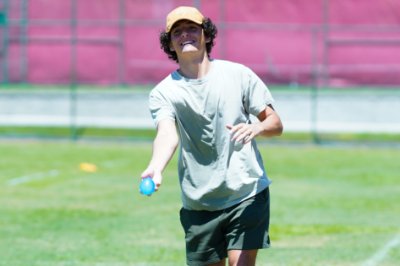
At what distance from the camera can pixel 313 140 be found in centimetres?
2278

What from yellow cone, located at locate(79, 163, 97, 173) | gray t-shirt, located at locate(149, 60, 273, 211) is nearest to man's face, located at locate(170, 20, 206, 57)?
gray t-shirt, located at locate(149, 60, 273, 211)

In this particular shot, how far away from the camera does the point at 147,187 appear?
210 inches

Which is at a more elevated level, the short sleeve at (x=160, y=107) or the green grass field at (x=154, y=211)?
the short sleeve at (x=160, y=107)

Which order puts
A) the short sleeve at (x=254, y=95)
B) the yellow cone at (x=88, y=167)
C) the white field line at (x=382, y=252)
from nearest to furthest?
the short sleeve at (x=254, y=95), the white field line at (x=382, y=252), the yellow cone at (x=88, y=167)

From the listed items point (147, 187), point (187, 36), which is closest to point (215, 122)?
point (187, 36)

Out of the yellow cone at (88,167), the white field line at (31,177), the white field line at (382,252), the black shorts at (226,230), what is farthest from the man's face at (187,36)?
the yellow cone at (88,167)

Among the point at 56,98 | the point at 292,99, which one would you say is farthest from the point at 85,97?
the point at 292,99

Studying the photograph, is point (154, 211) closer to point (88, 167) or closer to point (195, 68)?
point (88, 167)

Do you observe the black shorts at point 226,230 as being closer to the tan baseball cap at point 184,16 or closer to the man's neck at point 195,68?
the man's neck at point 195,68

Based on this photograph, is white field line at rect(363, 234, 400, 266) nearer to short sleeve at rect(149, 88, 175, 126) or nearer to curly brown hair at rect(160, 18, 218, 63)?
curly brown hair at rect(160, 18, 218, 63)

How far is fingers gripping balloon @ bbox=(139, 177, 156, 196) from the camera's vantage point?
17.4ft

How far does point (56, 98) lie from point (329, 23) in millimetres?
11523

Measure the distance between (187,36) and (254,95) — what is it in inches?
21.7

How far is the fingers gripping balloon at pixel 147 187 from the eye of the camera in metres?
5.30
